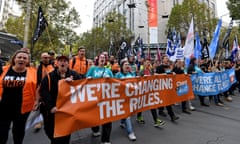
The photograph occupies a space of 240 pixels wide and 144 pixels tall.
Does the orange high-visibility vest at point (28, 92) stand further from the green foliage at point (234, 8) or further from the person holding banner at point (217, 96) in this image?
the green foliage at point (234, 8)

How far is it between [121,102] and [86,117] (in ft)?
2.93

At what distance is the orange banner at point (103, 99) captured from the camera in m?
3.12

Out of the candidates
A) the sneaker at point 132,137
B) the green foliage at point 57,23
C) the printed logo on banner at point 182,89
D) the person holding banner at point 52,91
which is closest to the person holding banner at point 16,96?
the person holding banner at point 52,91

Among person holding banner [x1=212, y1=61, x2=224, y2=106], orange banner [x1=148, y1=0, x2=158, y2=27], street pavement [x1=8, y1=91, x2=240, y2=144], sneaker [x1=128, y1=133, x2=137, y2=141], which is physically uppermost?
orange banner [x1=148, y1=0, x2=158, y2=27]

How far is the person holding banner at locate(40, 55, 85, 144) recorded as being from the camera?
2914 millimetres

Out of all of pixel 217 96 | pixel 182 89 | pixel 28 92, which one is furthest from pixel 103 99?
pixel 217 96

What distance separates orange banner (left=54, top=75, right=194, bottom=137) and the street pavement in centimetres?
60

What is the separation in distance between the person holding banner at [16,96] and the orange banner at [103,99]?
1.78 feet

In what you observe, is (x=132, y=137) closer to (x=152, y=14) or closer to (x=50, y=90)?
(x=50, y=90)

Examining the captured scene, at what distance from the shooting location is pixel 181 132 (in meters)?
4.75

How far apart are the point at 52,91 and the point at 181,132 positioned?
10.6 ft

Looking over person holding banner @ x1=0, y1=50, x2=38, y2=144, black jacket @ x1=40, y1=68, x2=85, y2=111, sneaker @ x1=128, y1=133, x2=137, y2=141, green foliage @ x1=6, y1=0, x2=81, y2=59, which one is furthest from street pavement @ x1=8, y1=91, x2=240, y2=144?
green foliage @ x1=6, y1=0, x2=81, y2=59

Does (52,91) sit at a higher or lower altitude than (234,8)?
lower

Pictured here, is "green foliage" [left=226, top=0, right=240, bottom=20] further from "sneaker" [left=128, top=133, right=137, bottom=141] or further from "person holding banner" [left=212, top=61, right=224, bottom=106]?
"sneaker" [left=128, top=133, right=137, bottom=141]
